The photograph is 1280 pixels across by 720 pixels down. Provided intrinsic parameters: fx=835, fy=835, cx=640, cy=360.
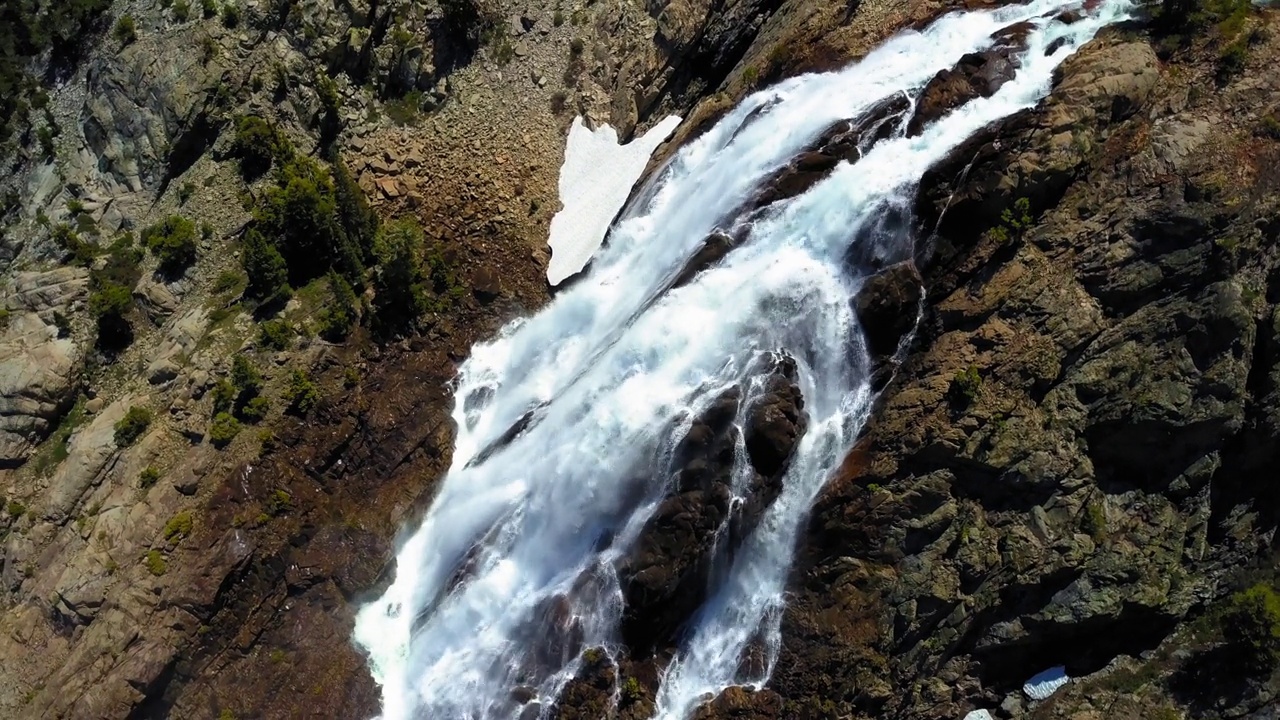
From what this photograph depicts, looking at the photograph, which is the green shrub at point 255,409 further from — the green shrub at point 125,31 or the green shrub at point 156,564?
the green shrub at point 125,31

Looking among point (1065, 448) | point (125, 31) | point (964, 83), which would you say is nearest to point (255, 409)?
point (125, 31)

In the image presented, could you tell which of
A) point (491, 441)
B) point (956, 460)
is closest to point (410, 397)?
point (491, 441)

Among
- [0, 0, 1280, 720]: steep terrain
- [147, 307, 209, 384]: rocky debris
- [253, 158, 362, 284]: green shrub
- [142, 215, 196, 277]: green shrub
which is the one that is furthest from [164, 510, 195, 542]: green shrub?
[142, 215, 196, 277]: green shrub

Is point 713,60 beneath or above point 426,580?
above

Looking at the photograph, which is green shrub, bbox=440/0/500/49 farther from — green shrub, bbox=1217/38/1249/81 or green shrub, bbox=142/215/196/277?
green shrub, bbox=1217/38/1249/81

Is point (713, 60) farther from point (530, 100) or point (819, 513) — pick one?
point (819, 513)

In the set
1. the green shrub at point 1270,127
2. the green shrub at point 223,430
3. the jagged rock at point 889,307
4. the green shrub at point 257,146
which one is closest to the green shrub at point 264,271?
the green shrub at point 257,146
